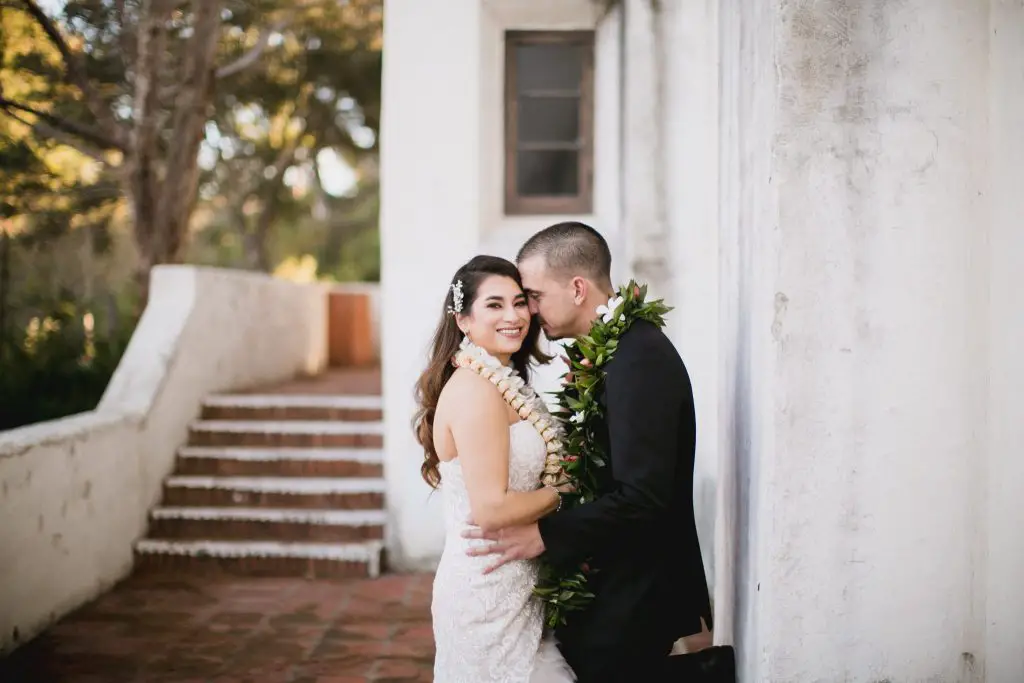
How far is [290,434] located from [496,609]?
5310 millimetres

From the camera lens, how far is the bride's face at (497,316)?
287 cm

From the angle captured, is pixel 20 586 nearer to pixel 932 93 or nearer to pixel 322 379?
pixel 932 93

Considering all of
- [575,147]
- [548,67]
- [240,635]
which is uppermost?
[548,67]

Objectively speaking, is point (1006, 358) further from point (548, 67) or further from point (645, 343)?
point (548, 67)

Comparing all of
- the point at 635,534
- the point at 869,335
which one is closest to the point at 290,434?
the point at 635,534

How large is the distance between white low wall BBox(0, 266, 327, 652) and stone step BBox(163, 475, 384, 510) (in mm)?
222

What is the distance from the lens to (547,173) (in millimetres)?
6965

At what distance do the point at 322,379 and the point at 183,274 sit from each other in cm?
333

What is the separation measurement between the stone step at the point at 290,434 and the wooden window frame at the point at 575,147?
2451 mm

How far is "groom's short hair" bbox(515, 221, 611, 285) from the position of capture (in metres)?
2.93

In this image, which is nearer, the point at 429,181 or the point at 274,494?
the point at 429,181

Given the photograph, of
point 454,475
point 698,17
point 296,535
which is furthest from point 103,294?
point 454,475

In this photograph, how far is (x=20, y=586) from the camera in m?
5.07

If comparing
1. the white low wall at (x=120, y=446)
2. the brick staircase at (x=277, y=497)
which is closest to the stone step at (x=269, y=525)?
the brick staircase at (x=277, y=497)
